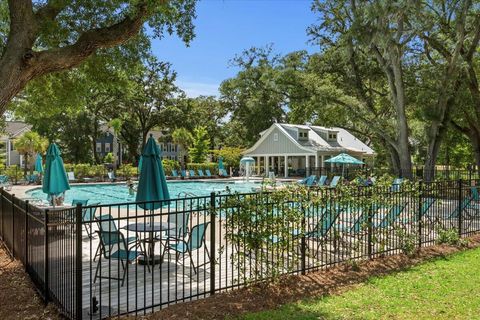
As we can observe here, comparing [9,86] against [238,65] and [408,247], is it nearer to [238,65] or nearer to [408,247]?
[408,247]

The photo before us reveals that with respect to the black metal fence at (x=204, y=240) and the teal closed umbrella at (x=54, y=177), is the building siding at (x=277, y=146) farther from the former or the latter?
the black metal fence at (x=204, y=240)

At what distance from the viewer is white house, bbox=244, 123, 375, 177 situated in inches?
1503

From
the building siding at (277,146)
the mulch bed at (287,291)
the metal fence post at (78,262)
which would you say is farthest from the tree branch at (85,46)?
the building siding at (277,146)

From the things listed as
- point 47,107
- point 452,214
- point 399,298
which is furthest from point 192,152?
point 399,298

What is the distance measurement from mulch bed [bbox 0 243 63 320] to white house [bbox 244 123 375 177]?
3027cm

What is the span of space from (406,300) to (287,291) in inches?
65.1

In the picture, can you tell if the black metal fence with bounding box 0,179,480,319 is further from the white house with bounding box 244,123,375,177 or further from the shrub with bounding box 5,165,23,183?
the white house with bounding box 244,123,375,177

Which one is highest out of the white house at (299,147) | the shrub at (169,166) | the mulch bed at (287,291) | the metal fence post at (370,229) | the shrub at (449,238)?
the white house at (299,147)

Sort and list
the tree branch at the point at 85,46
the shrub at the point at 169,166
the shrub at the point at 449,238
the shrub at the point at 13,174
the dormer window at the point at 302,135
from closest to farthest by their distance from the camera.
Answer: the tree branch at the point at 85,46 < the shrub at the point at 449,238 < the shrub at the point at 13,174 < the shrub at the point at 169,166 < the dormer window at the point at 302,135

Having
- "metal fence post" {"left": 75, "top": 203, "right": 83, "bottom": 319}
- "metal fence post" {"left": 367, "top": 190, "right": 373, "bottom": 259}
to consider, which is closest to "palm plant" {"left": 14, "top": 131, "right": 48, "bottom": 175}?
"metal fence post" {"left": 367, "top": 190, "right": 373, "bottom": 259}

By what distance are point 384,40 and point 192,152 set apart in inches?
1163

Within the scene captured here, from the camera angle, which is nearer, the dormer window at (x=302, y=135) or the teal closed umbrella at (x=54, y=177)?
the teal closed umbrella at (x=54, y=177)

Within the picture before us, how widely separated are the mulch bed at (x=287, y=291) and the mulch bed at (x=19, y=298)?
1455 mm

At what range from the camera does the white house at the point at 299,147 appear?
3819 centimetres
